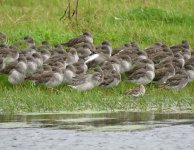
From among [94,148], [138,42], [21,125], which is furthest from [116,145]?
[138,42]

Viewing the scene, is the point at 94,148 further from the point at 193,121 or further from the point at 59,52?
the point at 59,52

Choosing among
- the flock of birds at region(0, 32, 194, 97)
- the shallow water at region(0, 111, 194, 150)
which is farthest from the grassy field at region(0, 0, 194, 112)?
the shallow water at region(0, 111, 194, 150)

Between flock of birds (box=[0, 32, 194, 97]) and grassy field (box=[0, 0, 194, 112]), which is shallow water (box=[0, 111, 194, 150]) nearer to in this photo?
grassy field (box=[0, 0, 194, 112])

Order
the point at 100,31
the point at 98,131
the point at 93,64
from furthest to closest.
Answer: the point at 100,31
the point at 93,64
the point at 98,131

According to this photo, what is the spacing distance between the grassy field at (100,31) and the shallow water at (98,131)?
60cm

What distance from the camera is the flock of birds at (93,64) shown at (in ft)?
62.0

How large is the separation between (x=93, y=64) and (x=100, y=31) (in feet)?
12.1

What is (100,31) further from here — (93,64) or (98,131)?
(98,131)

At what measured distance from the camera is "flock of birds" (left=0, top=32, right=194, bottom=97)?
18906 mm

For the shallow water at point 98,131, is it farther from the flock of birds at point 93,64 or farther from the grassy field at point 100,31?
the flock of birds at point 93,64

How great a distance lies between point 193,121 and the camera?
1583cm

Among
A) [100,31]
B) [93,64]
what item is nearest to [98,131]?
[93,64]

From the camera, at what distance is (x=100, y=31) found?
2445 cm

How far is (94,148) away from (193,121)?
2683 millimetres
